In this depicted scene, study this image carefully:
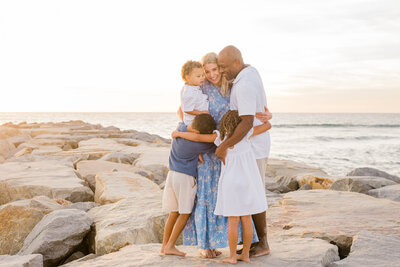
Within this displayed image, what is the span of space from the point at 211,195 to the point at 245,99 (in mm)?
846

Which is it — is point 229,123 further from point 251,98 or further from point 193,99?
point 193,99

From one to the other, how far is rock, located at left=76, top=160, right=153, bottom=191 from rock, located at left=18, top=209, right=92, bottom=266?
9.83ft

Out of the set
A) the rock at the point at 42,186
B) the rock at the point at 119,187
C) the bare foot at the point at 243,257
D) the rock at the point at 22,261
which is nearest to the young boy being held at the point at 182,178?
the bare foot at the point at 243,257

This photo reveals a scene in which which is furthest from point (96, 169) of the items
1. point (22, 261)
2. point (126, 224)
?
point (22, 261)

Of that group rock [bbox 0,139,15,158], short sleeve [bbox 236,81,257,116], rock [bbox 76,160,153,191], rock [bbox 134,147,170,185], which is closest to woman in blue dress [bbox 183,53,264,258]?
short sleeve [bbox 236,81,257,116]

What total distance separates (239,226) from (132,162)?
695 cm

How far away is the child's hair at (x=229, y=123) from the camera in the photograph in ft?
9.40

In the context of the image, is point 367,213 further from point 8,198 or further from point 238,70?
point 8,198

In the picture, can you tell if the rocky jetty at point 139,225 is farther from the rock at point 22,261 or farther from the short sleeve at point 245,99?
the short sleeve at point 245,99

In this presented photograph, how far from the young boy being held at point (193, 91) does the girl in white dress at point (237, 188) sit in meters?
0.24

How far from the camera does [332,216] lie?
4.24m

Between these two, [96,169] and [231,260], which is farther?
[96,169]

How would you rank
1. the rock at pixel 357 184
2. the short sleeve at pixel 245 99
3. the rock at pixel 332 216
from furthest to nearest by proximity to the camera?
1. the rock at pixel 357 184
2. the rock at pixel 332 216
3. the short sleeve at pixel 245 99

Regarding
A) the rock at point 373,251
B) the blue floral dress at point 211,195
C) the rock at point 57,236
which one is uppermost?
the blue floral dress at point 211,195
